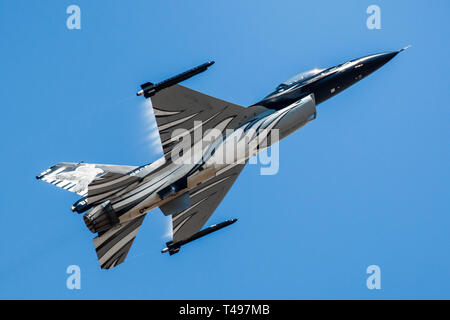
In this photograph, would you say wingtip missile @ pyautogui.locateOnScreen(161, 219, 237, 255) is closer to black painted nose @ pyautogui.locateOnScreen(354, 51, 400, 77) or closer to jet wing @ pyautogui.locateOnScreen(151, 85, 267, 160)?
jet wing @ pyautogui.locateOnScreen(151, 85, 267, 160)

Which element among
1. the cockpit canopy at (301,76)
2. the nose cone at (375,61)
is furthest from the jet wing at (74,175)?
the nose cone at (375,61)

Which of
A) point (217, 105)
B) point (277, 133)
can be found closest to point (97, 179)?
point (217, 105)

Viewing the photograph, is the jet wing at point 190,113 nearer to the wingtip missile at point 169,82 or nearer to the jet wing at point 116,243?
the wingtip missile at point 169,82

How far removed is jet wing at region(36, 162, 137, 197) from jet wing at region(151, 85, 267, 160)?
7.53ft

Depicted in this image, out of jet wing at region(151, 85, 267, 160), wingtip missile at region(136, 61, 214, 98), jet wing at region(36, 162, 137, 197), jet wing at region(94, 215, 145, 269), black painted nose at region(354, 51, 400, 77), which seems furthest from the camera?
jet wing at region(36, 162, 137, 197)

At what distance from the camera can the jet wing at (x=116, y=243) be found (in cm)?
1712

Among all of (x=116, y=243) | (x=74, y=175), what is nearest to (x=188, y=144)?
(x=116, y=243)

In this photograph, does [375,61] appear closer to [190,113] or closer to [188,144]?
[190,113]

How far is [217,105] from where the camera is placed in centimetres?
1708

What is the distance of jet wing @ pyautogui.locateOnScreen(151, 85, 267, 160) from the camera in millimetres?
16625

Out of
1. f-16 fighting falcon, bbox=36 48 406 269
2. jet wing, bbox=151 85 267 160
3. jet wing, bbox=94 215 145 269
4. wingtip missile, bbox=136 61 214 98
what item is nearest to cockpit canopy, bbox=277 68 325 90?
f-16 fighting falcon, bbox=36 48 406 269

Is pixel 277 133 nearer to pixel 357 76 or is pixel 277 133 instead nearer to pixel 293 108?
pixel 293 108

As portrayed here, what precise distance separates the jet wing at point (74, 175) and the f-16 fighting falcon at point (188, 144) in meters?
0.17

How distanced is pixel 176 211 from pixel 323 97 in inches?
239
